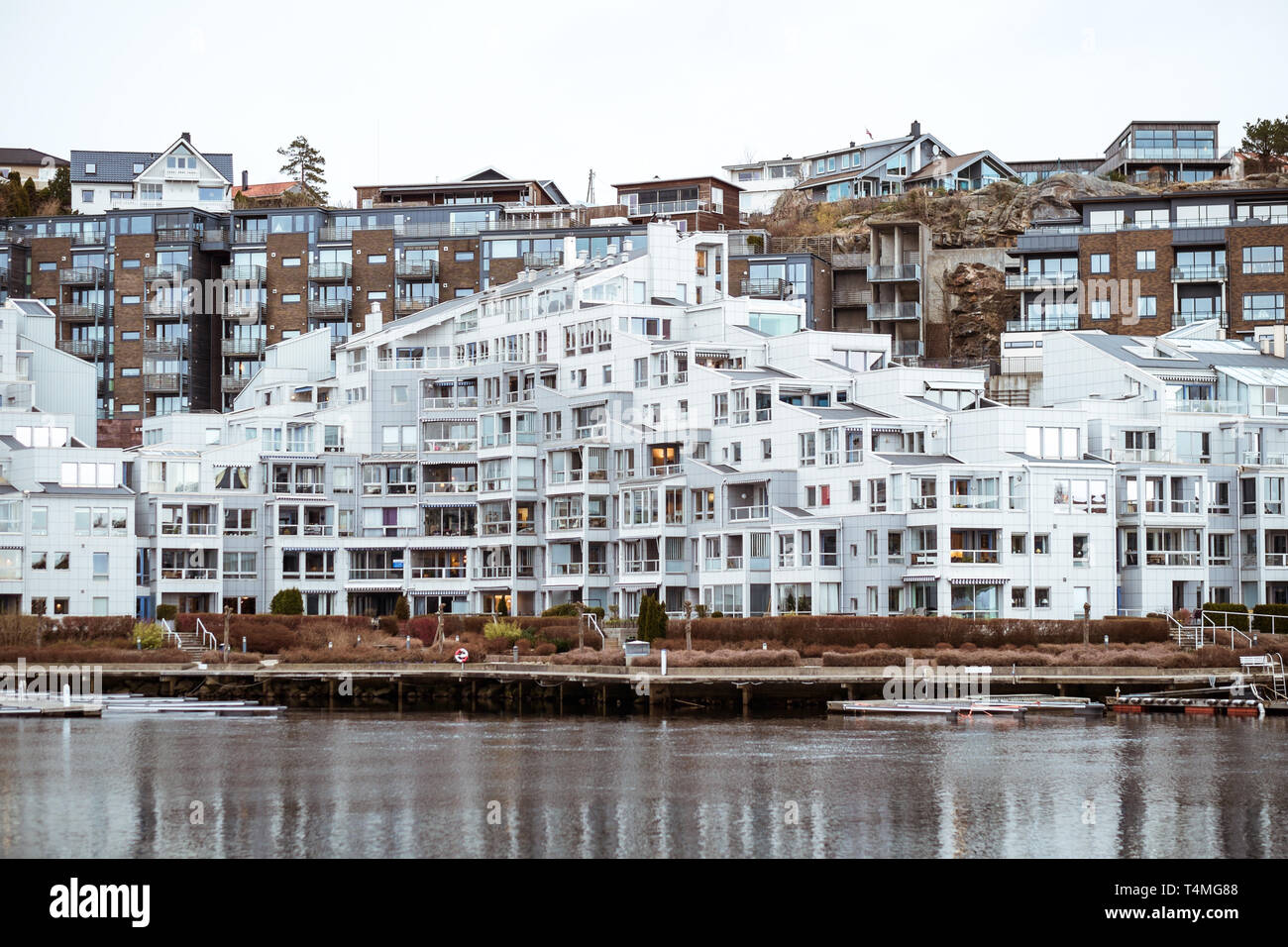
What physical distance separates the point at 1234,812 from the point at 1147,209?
84.4 m

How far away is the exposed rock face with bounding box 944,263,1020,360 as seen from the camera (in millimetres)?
132250

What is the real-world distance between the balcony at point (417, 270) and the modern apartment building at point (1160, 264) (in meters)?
42.4

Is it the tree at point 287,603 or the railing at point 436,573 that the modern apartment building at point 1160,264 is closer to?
the railing at point 436,573

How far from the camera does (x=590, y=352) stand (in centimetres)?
11269

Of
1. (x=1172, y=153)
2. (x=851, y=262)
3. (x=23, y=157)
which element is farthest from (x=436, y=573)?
(x=23, y=157)

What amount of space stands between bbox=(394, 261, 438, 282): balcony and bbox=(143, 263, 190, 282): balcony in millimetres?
16778

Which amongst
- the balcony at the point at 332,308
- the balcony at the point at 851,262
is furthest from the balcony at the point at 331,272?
the balcony at the point at 851,262

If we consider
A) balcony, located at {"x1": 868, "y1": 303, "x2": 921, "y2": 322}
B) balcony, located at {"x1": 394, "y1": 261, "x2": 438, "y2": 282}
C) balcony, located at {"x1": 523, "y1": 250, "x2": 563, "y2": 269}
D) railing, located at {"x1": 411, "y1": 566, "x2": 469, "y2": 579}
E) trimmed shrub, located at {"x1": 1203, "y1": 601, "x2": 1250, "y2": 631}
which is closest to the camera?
trimmed shrub, located at {"x1": 1203, "y1": 601, "x2": 1250, "y2": 631}

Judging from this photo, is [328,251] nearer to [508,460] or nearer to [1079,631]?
[508,460]

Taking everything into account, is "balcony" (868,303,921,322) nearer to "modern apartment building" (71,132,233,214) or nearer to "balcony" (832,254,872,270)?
"balcony" (832,254,872,270)

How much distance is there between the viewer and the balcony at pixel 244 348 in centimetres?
14012

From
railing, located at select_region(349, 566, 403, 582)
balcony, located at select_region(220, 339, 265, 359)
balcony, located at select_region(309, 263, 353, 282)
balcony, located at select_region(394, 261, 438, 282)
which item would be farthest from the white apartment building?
balcony, located at select_region(394, 261, 438, 282)

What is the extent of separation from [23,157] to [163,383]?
6084 cm
